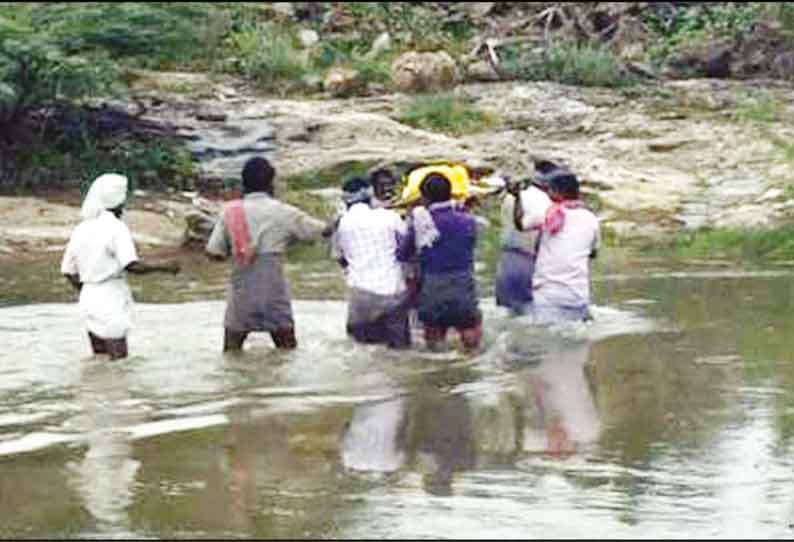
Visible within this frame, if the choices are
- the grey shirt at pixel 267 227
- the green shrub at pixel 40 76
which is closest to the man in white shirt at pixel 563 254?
the grey shirt at pixel 267 227

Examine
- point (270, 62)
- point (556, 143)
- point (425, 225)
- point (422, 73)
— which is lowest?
point (425, 225)

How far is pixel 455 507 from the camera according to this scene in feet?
22.5

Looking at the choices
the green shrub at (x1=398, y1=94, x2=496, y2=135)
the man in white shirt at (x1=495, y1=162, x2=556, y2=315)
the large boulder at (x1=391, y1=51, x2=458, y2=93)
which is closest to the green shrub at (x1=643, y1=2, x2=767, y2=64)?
the large boulder at (x1=391, y1=51, x2=458, y2=93)

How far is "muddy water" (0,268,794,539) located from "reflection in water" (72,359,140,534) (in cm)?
2

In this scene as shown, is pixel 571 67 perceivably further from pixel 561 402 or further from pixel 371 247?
pixel 561 402

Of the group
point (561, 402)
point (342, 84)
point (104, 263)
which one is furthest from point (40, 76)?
point (561, 402)

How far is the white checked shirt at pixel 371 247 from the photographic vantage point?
10.9m

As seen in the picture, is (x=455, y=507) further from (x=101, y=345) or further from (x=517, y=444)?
(x=101, y=345)

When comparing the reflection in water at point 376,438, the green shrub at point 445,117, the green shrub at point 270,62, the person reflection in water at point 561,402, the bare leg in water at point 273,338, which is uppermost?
the green shrub at point 270,62

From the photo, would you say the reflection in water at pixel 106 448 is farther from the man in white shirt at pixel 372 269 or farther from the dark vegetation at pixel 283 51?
the dark vegetation at pixel 283 51

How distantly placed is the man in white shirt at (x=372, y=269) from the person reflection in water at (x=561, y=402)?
3.29ft

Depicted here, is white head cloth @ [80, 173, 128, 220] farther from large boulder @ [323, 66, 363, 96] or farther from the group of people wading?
large boulder @ [323, 66, 363, 96]

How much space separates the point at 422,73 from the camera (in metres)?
23.2

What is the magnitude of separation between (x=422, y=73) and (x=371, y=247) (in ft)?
41.1
